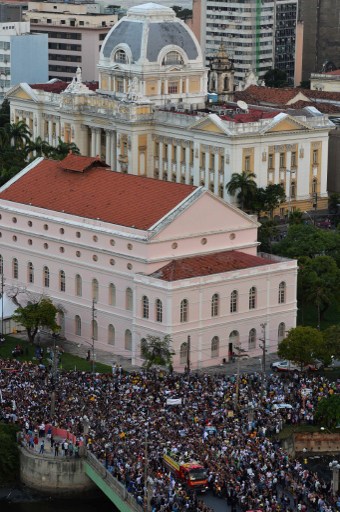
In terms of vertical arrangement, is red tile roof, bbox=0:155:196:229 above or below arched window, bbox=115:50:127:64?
below

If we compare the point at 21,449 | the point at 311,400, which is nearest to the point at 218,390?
the point at 311,400

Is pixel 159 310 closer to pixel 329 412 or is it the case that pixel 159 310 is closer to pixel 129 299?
pixel 129 299

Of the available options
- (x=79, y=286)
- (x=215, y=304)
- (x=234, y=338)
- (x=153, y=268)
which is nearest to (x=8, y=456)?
(x=153, y=268)

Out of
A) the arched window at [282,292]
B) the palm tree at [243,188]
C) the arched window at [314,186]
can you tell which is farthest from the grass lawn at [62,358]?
the arched window at [314,186]

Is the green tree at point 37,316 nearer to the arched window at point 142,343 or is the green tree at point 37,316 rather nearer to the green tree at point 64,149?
the arched window at point 142,343

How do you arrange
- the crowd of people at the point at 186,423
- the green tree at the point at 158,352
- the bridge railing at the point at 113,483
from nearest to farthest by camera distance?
1. the bridge railing at the point at 113,483
2. the crowd of people at the point at 186,423
3. the green tree at the point at 158,352

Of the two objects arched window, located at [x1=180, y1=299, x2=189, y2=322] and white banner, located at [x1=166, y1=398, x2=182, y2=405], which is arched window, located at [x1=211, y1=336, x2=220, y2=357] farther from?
white banner, located at [x1=166, y1=398, x2=182, y2=405]

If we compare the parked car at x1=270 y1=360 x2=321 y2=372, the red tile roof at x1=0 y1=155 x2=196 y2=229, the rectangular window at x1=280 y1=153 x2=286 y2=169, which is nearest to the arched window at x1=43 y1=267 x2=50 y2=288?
the red tile roof at x1=0 y1=155 x2=196 y2=229
